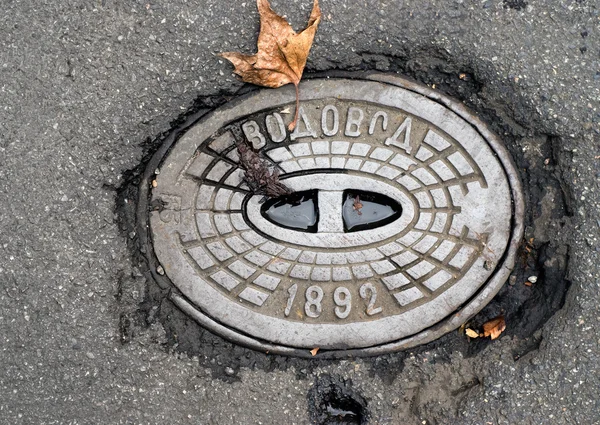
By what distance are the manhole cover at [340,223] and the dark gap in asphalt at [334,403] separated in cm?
13

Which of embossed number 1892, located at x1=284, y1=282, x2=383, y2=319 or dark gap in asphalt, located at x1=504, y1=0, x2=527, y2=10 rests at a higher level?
dark gap in asphalt, located at x1=504, y1=0, x2=527, y2=10

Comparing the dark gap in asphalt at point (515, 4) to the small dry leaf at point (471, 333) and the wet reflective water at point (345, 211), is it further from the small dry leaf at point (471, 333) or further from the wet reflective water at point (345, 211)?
the small dry leaf at point (471, 333)

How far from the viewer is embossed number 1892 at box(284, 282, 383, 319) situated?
2.25 metres

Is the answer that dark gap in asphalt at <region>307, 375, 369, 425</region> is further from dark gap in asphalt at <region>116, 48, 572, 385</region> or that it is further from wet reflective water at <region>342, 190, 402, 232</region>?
wet reflective water at <region>342, 190, 402, 232</region>

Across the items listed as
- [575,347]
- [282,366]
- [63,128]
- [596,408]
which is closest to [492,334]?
[575,347]

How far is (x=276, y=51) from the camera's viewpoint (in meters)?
2.20

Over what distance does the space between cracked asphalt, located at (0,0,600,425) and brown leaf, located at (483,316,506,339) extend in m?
0.03

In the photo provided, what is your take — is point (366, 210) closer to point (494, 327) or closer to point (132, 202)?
point (494, 327)

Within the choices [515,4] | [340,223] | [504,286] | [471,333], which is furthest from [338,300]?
[515,4]

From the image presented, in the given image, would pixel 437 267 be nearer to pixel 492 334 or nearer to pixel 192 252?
pixel 492 334

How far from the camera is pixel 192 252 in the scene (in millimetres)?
2266

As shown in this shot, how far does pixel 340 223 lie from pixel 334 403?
0.66 m

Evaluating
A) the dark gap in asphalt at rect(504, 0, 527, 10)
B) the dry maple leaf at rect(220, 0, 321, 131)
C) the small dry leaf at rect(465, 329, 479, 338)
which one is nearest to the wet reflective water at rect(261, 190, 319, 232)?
the dry maple leaf at rect(220, 0, 321, 131)

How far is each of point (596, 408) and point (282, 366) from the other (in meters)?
1.12
